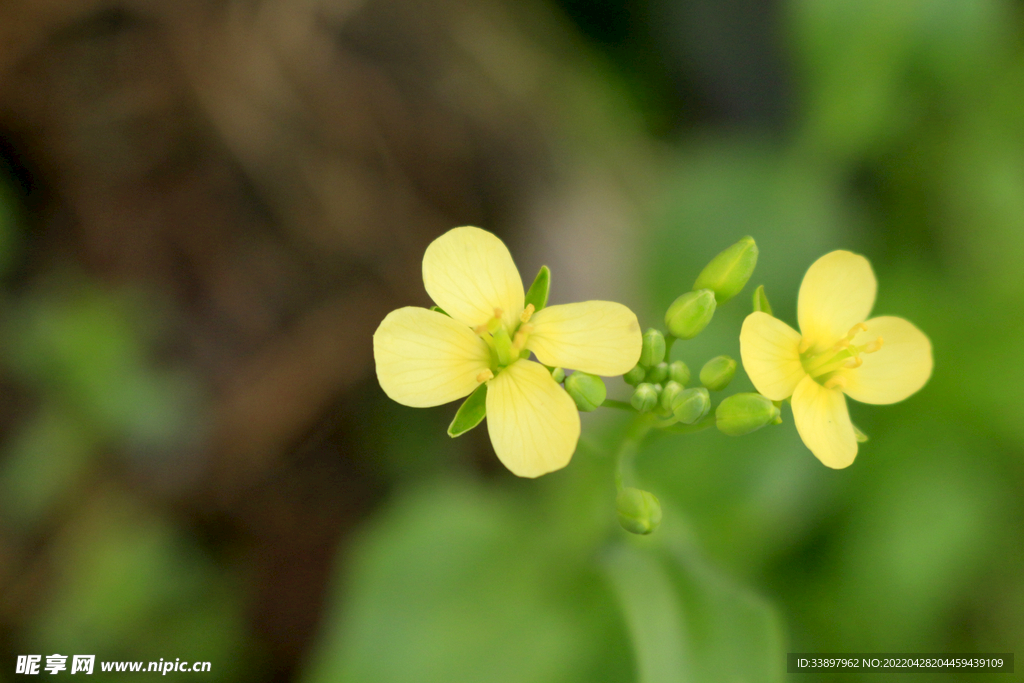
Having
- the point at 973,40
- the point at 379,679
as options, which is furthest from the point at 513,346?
the point at 973,40

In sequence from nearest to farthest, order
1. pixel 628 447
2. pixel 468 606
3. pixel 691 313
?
1. pixel 691 313
2. pixel 628 447
3. pixel 468 606

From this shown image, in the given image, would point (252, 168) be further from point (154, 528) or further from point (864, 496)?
point (864, 496)

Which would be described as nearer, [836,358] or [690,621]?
[836,358]

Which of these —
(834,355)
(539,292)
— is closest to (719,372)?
(834,355)

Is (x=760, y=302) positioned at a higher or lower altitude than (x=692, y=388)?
higher

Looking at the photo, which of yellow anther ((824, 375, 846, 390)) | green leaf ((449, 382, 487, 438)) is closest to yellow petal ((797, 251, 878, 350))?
yellow anther ((824, 375, 846, 390))

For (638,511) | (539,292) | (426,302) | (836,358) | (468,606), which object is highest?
(426,302)

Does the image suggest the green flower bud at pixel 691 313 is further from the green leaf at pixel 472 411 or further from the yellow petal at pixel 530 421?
the green leaf at pixel 472 411

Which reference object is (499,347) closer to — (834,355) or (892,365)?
(834,355)

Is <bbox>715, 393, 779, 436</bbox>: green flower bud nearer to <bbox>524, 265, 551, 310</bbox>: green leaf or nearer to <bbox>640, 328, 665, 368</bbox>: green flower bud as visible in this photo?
<bbox>640, 328, 665, 368</bbox>: green flower bud
